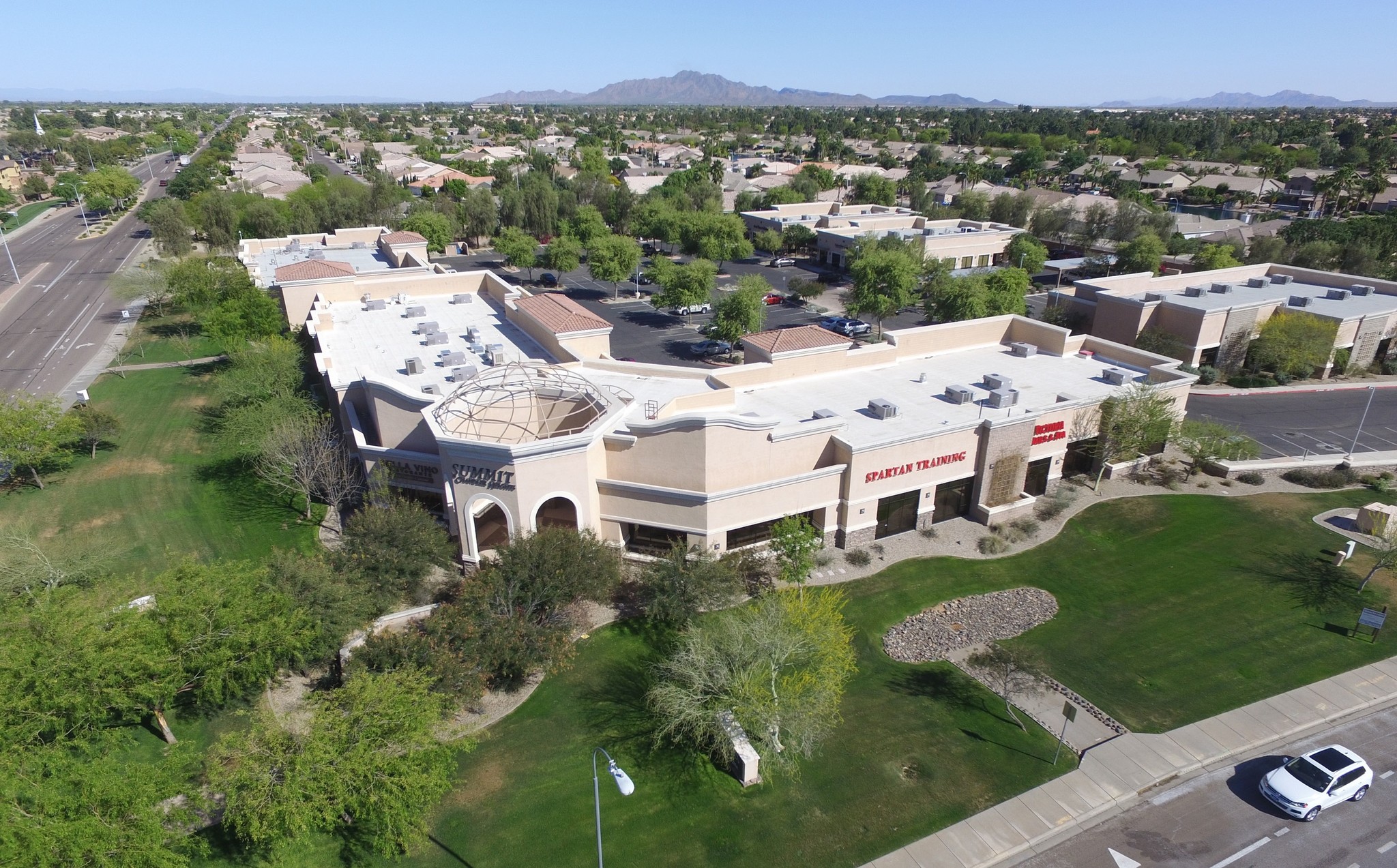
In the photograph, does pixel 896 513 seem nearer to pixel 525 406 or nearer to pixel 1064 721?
pixel 1064 721

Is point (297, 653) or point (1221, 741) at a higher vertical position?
point (297, 653)

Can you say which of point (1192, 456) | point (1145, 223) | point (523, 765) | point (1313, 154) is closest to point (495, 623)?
point (523, 765)

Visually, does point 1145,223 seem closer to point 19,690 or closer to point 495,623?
point 495,623

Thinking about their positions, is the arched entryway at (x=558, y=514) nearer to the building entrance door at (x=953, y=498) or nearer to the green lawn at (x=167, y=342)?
the building entrance door at (x=953, y=498)

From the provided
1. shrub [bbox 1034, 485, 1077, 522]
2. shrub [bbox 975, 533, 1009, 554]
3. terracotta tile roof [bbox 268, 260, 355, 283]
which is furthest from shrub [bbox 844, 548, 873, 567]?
terracotta tile roof [bbox 268, 260, 355, 283]

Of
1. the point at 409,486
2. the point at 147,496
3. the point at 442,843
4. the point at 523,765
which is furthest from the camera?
the point at 147,496

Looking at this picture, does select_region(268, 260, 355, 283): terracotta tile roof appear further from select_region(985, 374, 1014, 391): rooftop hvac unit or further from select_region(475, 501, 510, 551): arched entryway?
select_region(985, 374, 1014, 391): rooftop hvac unit

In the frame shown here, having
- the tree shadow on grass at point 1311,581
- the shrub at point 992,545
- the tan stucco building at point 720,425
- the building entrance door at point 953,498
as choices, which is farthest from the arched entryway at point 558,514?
the tree shadow on grass at point 1311,581

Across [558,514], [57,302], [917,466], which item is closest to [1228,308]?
[917,466]
